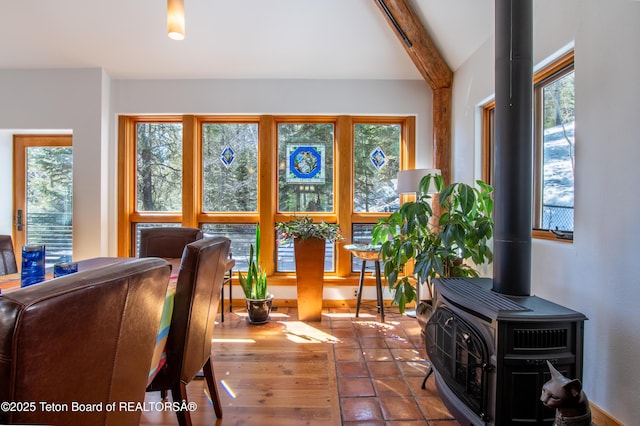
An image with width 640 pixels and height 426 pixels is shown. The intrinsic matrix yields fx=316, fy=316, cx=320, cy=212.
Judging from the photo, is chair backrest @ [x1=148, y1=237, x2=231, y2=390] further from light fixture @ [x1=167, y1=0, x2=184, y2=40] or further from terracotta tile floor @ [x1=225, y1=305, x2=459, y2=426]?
light fixture @ [x1=167, y1=0, x2=184, y2=40]

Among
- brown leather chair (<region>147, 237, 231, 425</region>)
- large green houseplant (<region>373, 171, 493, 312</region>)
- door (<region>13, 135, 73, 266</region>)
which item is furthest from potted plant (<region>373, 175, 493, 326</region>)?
door (<region>13, 135, 73, 266</region>)

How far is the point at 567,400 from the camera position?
1143mm

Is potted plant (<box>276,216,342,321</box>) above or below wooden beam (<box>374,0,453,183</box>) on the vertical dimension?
below

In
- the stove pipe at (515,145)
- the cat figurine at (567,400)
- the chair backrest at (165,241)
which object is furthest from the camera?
the chair backrest at (165,241)

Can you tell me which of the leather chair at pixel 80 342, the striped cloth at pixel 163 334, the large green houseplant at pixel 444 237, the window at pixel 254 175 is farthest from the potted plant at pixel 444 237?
the leather chair at pixel 80 342

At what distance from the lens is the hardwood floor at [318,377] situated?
1.75 meters

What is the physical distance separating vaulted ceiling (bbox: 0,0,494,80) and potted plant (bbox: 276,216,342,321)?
1749mm

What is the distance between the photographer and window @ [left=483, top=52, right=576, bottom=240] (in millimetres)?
1896

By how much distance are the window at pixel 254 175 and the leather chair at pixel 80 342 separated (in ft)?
9.13

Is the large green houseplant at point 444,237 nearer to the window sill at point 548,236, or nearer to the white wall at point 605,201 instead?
the window sill at point 548,236

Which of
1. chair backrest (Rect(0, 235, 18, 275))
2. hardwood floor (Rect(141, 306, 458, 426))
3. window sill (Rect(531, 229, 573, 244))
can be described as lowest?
hardwood floor (Rect(141, 306, 458, 426))

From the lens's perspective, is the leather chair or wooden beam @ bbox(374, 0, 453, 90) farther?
wooden beam @ bbox(374, 0, 453, 90)

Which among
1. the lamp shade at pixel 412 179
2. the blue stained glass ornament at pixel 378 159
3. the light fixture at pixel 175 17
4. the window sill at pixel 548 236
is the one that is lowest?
the window sill at pixel 548 236

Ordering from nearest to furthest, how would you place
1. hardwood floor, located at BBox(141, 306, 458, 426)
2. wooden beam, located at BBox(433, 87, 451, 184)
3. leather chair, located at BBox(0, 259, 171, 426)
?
leather chair, located at BBox(0, 259, 171, 426)
hardwood floor, located at BBox(141, 306, 458, 426)
wooden beam, located at BBox(433, 87, 451, 184)
